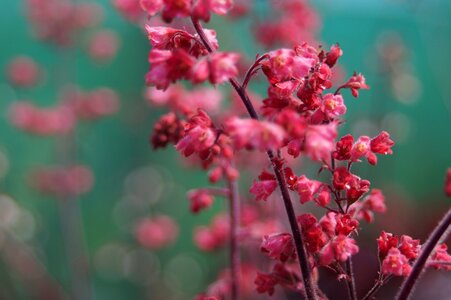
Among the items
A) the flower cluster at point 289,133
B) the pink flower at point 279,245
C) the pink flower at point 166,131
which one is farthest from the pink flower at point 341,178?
the pink flower at point 166,131

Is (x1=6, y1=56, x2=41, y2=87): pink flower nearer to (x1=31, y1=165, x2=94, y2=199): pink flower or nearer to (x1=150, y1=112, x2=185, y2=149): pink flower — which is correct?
(x1=31, y1=165, x2=94, y2=199): pink flower

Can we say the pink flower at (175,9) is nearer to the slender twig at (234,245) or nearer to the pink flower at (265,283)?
the pink flower at (265,283)

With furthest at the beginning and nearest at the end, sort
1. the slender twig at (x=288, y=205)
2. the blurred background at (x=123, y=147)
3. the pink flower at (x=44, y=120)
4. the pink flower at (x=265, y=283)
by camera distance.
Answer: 1. the blurred background at (x=123, y=147)
2. the pink flower at (x=44, y=120)
3. the pink flower at (x=265, y=283)
4. the slender twig at (x=288, y=205)

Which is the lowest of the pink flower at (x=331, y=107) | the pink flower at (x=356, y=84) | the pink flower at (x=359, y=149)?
the pink flower at (x=359, y=149)

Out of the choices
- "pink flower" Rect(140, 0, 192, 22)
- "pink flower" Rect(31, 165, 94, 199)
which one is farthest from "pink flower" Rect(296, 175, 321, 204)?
"pink flower" Rect(31, 165, 94, 199)

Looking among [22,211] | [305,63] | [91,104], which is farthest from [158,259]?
[305,63]

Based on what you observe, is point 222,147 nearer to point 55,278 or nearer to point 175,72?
point 175,72
